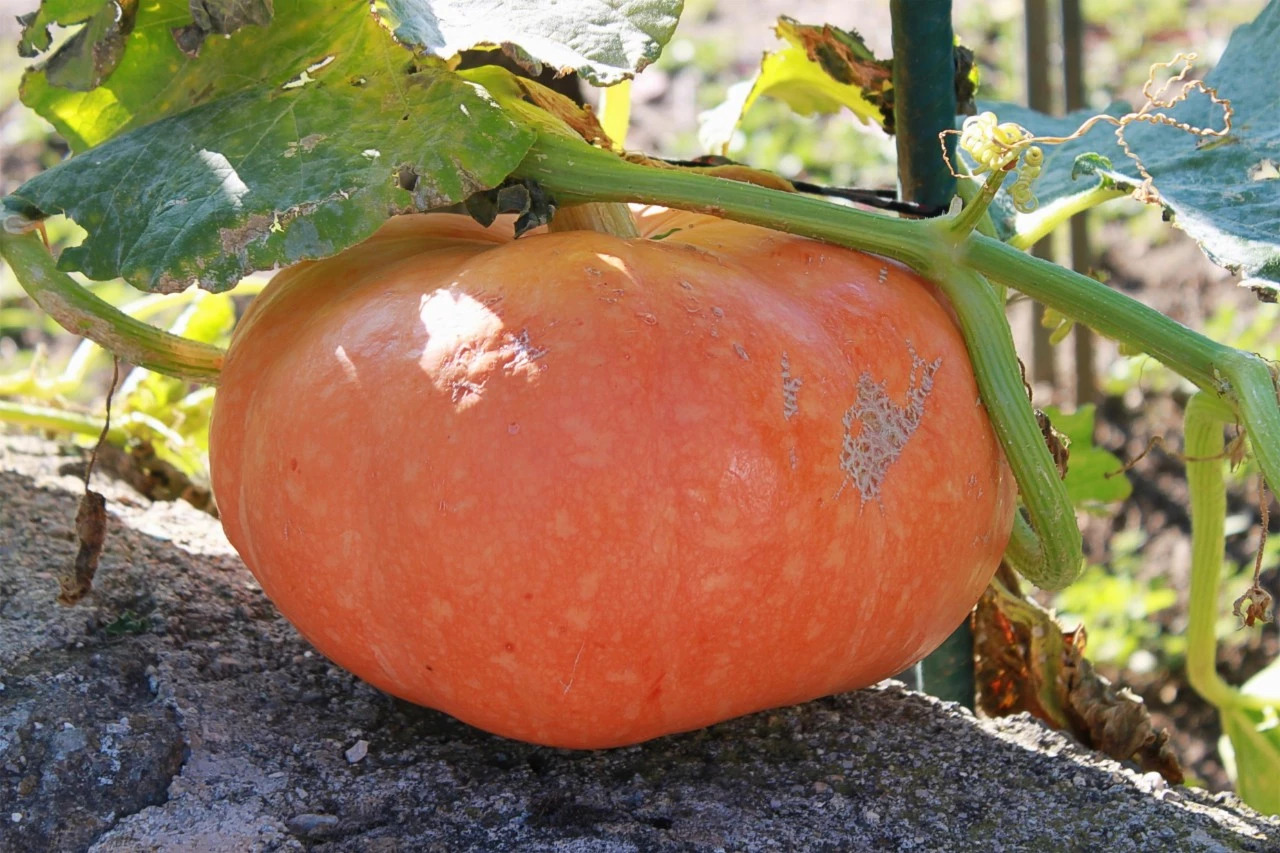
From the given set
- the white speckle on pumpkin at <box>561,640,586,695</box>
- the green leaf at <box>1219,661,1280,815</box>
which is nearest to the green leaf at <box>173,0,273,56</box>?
the white speckle on pumpkin at <box>561,640,586,695</box>

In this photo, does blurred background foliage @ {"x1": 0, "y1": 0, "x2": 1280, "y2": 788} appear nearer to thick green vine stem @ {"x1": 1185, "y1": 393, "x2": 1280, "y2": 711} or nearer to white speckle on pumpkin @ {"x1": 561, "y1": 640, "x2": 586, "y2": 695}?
thick green vine stem @ {"x1": 1185, "y1": 393, "x2": 1280, "y2": 711}

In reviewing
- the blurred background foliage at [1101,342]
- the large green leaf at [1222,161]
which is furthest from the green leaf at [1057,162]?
the blurred background foliage at [1101,342]

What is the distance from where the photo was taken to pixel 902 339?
125 cm

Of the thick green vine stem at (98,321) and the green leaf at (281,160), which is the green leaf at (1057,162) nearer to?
the green leaf at (281,160)

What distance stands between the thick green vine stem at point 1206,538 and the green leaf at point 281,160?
801mm

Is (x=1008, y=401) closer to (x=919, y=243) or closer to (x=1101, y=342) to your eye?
(x=919, y=243)

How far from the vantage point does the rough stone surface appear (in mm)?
1198

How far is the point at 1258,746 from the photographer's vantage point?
1701mm

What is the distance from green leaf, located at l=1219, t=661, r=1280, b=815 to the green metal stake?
354 millimetres

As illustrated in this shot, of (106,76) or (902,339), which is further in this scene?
(106,76)

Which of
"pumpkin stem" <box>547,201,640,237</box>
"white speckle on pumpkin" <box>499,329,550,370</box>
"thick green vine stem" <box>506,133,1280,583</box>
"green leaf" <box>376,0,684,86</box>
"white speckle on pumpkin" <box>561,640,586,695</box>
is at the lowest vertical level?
"white speckle on pumpkin" <box>561,640,586,695</box>

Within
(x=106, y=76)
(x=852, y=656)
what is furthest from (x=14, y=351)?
(x=852, y=656)

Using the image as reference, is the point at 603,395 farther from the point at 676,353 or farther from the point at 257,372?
the point at 257,372

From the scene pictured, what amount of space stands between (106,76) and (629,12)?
53cm
